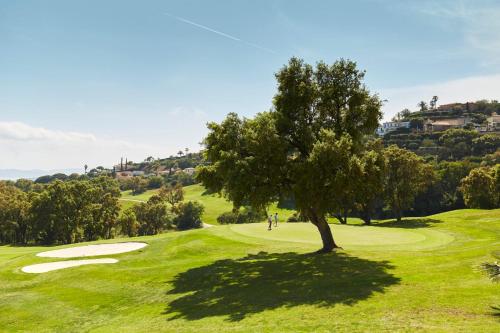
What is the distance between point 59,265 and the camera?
33.9 metres

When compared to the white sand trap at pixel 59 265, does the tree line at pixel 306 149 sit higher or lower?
higher

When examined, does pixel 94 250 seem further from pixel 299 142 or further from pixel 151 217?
pixel 151 217

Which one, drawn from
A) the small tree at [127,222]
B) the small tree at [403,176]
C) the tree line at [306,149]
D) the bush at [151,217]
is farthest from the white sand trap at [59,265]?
the bush at [151,217]

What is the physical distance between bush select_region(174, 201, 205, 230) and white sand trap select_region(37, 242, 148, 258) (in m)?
86.4

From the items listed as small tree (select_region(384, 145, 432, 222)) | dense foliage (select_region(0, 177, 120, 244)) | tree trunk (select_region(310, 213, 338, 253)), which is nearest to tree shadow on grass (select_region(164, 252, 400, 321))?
tree trunk (select_region(310, 213, 338, 253))

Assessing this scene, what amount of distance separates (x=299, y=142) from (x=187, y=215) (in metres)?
106

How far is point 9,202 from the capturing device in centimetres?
9475

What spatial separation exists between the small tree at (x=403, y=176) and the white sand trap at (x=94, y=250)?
43.0m

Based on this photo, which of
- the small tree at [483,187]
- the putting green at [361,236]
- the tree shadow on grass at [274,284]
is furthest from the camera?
the small tree at [483,187]

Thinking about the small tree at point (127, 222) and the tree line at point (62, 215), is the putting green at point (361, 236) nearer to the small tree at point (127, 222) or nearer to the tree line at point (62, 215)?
the small tree at point (127, 222)

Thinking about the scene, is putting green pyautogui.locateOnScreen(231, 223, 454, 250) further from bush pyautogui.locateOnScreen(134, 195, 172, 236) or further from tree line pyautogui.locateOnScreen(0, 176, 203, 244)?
bush pyautogui.locateOnScreen(134, 195, 172, 236)

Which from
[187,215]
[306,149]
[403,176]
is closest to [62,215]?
[187,215]

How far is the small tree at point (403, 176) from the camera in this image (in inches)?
2537

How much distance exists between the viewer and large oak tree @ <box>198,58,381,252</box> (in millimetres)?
25609
